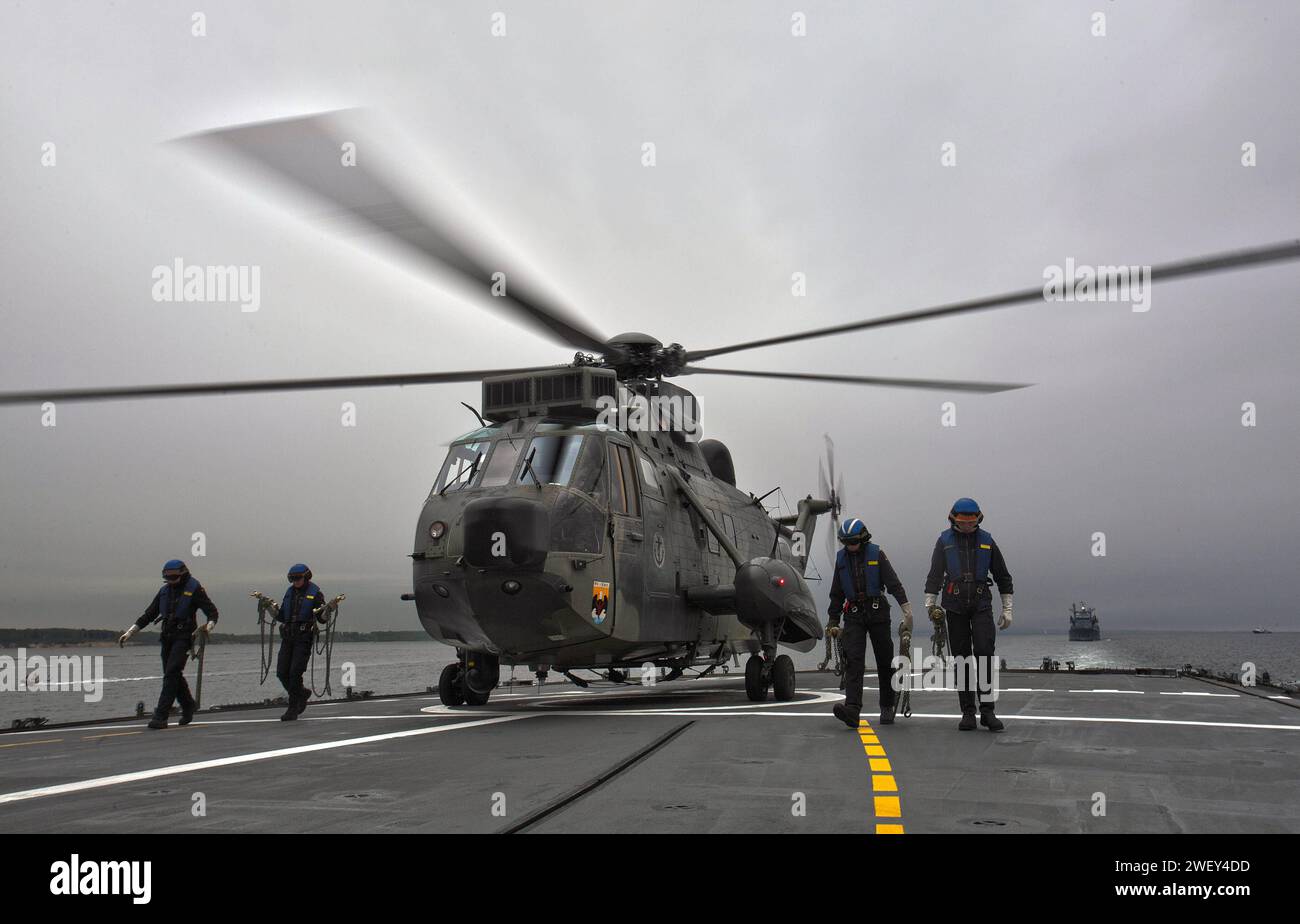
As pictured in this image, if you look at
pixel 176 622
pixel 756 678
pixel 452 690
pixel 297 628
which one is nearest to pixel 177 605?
pixel 176 622

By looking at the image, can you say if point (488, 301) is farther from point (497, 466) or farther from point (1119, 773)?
point (1119, 773)

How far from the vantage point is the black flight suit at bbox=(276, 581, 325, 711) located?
12508mm

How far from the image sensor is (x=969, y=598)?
9.90 metres

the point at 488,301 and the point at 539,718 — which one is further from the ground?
the point at 488,301

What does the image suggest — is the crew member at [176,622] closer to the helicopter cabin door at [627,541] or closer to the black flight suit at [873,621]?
the helicopter cabin door at [627,541]

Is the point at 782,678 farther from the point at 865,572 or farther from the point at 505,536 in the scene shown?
the point at 505,536

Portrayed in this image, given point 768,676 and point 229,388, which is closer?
point 229,388

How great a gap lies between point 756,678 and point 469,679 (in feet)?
14.0

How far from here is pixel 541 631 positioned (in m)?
11.2

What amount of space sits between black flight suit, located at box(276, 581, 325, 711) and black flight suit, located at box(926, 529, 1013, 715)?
325 inches

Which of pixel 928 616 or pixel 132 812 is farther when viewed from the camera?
pixel 928 616

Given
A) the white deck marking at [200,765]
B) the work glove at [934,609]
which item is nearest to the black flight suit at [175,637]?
the white deck marking at [200,765]
